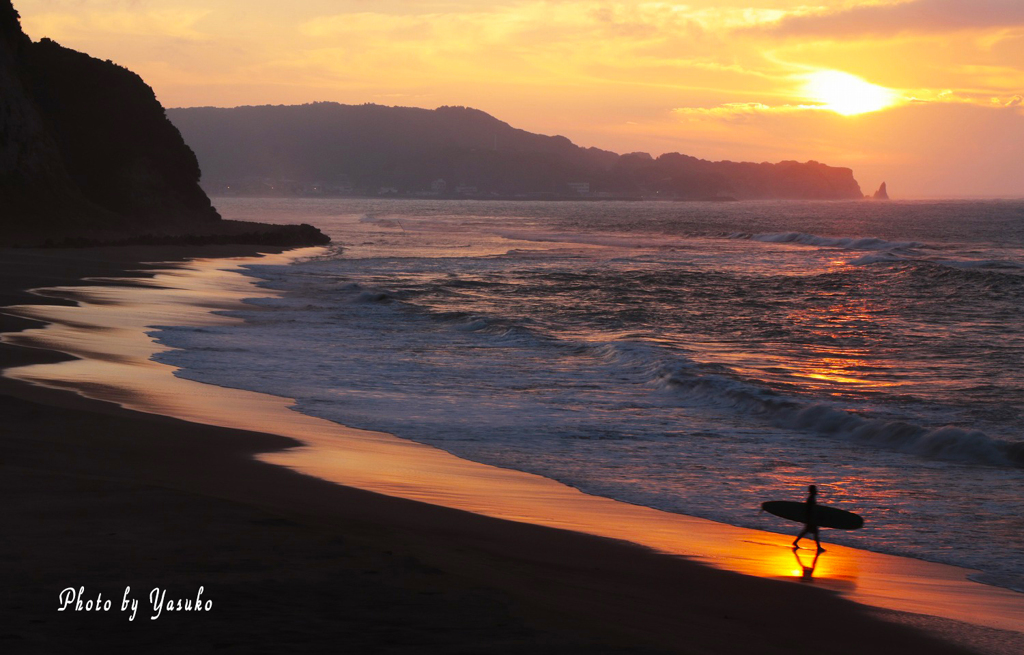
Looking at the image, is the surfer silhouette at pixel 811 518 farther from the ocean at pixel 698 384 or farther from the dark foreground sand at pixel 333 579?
the dark foreground sand at pixel 333 579

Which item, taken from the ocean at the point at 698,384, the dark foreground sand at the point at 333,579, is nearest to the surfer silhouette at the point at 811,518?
the ocean at the point at 698,384

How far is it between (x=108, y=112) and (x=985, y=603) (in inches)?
2629

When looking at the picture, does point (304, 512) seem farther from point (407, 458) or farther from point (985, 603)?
point (985, 603)

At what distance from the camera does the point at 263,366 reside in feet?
47.0

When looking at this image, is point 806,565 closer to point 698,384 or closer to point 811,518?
point 811,518

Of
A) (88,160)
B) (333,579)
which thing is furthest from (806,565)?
(88,160)

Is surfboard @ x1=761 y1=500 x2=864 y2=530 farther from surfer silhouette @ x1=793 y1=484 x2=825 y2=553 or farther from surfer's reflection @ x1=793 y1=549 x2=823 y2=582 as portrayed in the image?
surfer's reflection @ x1=793 y1=549 x2=823 y2=582

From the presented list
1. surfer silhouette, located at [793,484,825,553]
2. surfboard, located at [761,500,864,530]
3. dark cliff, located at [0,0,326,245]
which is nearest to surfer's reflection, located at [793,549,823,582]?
surfer silhouette, located at [793,484,825,553]

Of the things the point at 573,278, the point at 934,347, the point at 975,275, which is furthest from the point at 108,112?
the point at 934,347

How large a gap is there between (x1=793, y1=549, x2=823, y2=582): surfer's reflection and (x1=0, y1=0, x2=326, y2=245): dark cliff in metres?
42.4

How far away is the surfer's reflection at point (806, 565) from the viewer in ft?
20.2

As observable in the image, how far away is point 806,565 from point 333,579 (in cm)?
357

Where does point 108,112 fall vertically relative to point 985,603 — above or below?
above

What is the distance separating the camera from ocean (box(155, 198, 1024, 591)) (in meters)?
8.55
